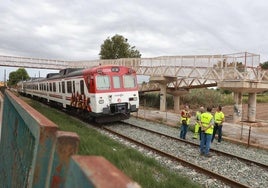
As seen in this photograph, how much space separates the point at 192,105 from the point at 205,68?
18901 millimetres

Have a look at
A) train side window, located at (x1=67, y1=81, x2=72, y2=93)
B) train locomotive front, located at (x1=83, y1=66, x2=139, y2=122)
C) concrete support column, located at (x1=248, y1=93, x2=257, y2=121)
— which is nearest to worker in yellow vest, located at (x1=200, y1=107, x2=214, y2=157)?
train locomotive front, located at (x1=83, y1=66, x2=139, y2=122)

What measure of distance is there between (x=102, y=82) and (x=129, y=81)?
1.95 metres

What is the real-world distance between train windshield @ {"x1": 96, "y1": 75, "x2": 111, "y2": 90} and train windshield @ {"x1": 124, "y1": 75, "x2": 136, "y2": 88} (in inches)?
49.0

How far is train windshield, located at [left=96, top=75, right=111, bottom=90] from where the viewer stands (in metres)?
18.2

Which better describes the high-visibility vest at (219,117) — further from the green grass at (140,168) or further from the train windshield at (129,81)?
the train windshield at (129,81)

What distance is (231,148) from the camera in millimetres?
13656

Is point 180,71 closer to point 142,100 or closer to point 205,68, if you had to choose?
point 205,68

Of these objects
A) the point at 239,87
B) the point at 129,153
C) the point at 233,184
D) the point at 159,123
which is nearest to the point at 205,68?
the point at 239,87

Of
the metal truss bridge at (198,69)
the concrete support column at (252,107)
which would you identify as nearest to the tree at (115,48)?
the metal truss bridge at (198,69)

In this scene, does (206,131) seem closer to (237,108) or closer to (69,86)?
(69,86)

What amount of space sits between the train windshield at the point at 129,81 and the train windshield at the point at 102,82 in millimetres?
1246

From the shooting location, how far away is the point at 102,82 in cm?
1844

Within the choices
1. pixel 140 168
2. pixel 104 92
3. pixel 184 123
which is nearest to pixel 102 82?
pixel 104 92

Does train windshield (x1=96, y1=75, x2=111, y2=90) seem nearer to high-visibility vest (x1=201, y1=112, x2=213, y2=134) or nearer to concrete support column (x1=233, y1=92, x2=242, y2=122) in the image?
high-visibility vest (x1=201, y1=112, x2=213, y2=134)
